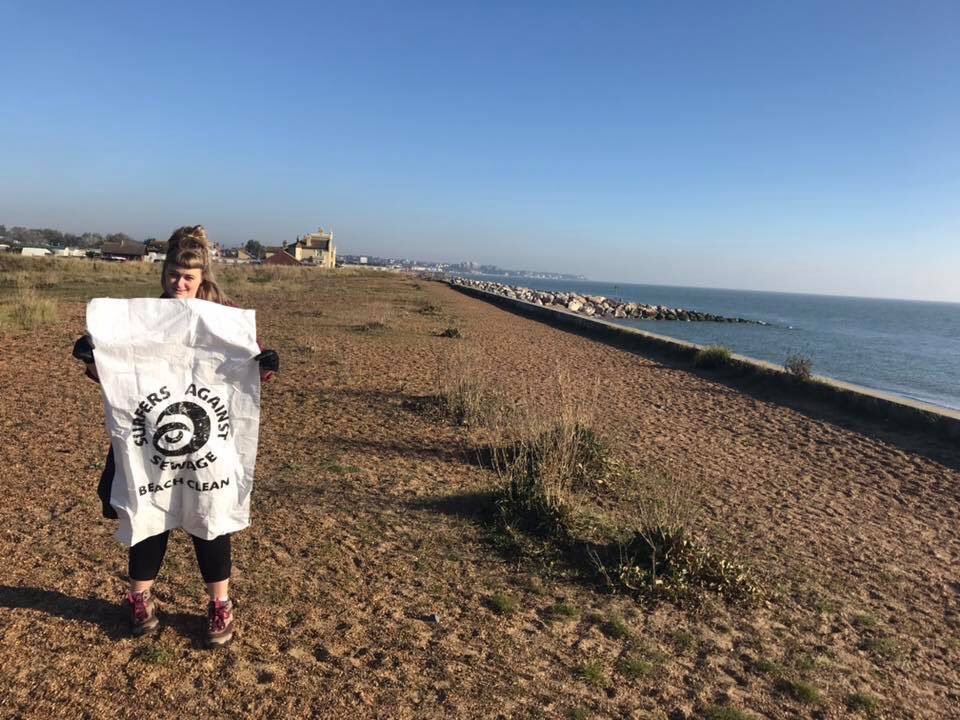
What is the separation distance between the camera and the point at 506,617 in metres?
3.23

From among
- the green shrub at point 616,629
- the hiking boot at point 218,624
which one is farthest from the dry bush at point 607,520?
the hiking boot at point 218,624

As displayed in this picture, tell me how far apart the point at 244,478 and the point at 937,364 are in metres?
32.0

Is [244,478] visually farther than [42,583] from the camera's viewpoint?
No

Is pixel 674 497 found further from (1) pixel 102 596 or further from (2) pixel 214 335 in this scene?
(1) pixel 102 596

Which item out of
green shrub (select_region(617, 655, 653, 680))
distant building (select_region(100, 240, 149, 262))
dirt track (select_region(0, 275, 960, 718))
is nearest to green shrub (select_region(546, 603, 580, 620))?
dirt track (select_region(0, 275, 960, 718))

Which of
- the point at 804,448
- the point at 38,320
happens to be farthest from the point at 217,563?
the point at 38,320

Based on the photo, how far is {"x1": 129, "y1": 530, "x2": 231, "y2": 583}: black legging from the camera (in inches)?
106

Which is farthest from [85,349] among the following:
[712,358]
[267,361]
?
[712,358]

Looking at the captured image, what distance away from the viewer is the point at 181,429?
253 centimetres

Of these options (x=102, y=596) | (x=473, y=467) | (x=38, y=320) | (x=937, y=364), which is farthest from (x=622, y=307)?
(x=102, y=596)

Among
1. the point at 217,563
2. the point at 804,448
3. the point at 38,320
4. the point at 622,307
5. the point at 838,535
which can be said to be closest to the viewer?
the point at 217,563

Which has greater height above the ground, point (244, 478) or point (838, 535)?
point (244, 478)

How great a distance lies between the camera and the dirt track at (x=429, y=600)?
8.46 feet

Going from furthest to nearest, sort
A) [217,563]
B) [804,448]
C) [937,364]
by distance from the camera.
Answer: [937,364] → [804,448] → [217,563]
